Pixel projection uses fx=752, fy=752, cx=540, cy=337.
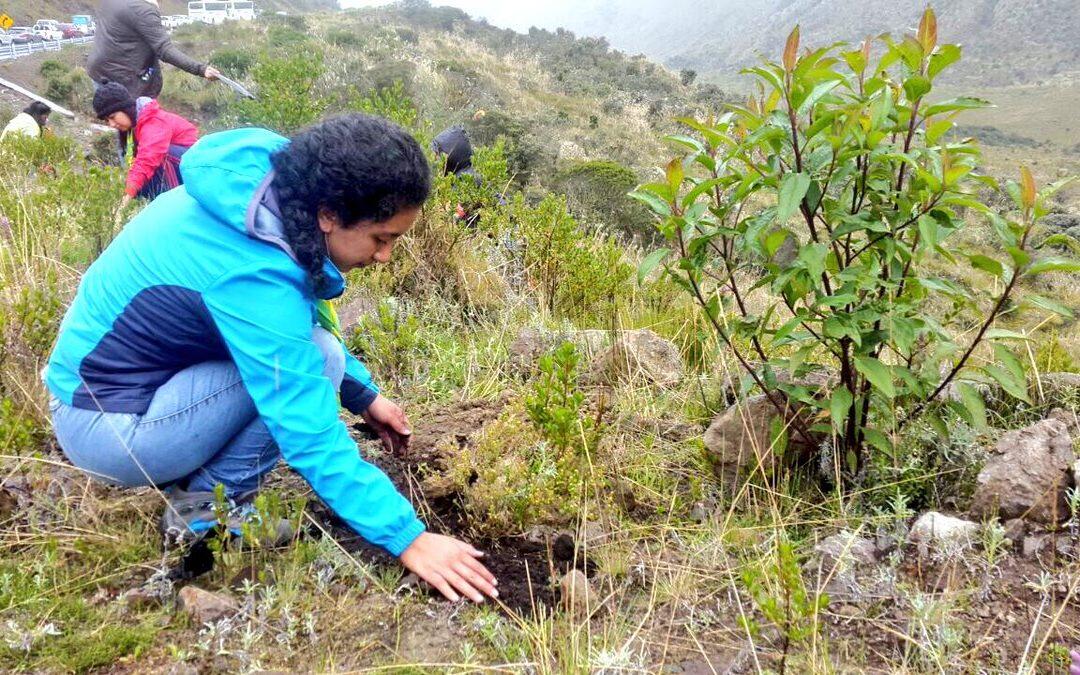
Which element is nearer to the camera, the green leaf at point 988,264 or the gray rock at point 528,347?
the green leaf at point 988,264

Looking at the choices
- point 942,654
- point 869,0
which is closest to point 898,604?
point 942,654

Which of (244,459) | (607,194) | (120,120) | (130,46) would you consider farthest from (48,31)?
(244,459)

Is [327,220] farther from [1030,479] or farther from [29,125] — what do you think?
[29,125]

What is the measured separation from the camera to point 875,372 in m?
2.04

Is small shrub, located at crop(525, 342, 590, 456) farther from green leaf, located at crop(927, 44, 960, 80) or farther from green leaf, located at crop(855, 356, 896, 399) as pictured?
green leaf, located at crop(927, 44, 960, 80)

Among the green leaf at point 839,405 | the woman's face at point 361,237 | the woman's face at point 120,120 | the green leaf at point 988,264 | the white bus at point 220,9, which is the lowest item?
the green leaf at point 839,405

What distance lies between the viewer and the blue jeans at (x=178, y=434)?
2070mm

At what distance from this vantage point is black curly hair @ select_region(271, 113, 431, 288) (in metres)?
1.82

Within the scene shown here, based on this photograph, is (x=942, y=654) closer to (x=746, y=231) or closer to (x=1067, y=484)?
(x=1067, y=484)

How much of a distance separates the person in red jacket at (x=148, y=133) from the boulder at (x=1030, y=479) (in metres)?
5.24

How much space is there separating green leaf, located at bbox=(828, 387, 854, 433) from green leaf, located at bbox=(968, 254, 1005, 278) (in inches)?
19.1

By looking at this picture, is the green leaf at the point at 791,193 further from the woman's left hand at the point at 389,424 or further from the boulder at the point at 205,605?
the boulder at the point at 205,605

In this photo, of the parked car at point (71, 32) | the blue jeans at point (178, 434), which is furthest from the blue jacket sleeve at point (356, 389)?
the parked car at point (71, 32)

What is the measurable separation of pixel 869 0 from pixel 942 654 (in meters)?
141
